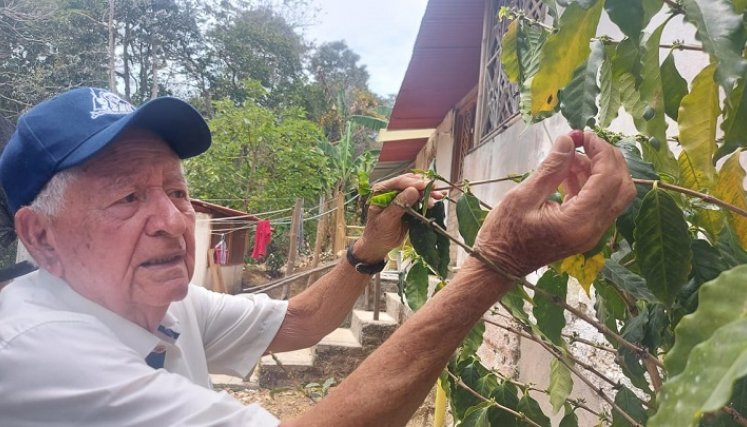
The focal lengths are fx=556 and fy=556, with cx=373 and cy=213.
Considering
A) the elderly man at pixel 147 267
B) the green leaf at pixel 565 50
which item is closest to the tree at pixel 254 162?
the elderly man at pixel 147 267

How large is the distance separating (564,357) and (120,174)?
4.04 ft

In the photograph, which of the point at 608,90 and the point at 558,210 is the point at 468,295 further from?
the point at 608,90

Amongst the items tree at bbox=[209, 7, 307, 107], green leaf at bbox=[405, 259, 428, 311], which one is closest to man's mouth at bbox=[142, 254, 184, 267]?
green leaf at bbox=[405, 259, 428, 311]

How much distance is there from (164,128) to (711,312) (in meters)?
1.24

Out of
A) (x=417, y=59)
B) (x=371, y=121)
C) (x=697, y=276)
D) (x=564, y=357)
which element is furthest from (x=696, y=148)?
(x=371, y=121)

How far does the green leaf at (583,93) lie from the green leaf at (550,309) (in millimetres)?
397

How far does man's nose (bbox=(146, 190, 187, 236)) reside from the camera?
4.29 ft

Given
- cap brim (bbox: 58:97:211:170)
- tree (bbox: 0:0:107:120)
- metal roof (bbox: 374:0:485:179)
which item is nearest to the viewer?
cap brim (bbox: 58:97:211:170)

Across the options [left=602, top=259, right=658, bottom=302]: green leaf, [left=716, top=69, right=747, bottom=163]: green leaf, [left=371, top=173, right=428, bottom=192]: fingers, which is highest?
[left=716, top=69, right=747, bottom=163]: green leaf

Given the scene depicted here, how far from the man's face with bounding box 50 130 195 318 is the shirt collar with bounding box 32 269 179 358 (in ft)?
0.08

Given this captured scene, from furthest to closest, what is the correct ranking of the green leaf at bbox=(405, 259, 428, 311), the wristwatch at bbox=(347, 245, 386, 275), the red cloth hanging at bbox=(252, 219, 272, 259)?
the red cloth hanging at bbox=(252, 219, 272, 259)
the wristwatch at bbox=(347, 245, 386, 275)
the green leaf at bbox=(405, 259, 428, 311)

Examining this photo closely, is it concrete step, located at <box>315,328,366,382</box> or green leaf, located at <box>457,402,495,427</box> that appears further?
concrete step, located at <box>315,328,366,382</box>

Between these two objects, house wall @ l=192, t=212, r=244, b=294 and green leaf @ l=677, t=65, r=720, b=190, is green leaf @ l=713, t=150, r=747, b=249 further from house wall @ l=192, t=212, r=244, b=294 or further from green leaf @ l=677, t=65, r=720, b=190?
house wall @ l=192, t=212, r=244, b=294

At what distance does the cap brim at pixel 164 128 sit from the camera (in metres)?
1.23
